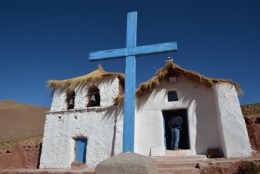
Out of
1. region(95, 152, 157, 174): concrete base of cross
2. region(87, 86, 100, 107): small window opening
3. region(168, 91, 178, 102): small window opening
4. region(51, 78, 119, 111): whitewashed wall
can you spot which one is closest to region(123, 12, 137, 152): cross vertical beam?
region(95, 152, 157, 174): concrete base of cross

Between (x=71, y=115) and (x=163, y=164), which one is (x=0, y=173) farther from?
(x=163, y=164)

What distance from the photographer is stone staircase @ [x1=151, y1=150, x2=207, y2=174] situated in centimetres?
568

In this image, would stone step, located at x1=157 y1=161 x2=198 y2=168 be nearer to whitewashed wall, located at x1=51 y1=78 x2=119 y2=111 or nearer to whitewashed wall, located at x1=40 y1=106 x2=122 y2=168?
whitewashed wall, located at x1=40 y1=106 x2=122 y2=168

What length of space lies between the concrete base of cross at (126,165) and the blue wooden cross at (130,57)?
5.13 ft

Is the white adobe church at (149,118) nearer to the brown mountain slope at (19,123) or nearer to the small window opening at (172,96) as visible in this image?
the small window opening at (172,96)

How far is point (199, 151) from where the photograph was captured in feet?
27.2

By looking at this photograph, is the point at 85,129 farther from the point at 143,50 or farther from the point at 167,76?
the point at 143,50

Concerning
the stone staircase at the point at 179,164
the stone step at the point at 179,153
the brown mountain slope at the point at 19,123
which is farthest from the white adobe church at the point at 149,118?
the brown mountain slope at the point at 19,123

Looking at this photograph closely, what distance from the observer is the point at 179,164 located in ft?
20.9

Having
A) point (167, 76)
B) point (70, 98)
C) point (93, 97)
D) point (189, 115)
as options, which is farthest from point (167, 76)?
point (70, 98)

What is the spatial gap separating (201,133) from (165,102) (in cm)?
206

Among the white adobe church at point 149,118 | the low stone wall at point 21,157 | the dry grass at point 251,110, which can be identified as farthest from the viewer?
the dry grass at point 251,110

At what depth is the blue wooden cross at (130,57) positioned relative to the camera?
457cm

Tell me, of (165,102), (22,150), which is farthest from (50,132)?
(165,102)
